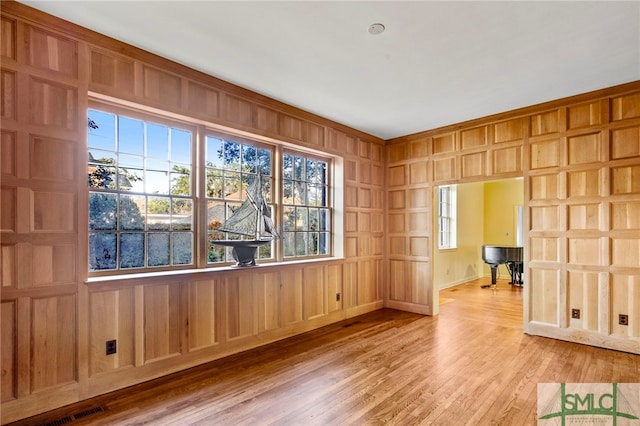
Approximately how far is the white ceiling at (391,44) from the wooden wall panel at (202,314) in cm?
212

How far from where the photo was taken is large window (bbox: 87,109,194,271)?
2.81m

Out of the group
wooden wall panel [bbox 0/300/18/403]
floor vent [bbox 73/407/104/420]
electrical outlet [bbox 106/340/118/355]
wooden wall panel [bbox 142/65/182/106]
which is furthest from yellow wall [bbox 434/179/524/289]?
wooden wall panel [bbox 0/300/18/403]

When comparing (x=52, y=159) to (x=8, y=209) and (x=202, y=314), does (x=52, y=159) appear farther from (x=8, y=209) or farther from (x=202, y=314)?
(x=202, y=314)

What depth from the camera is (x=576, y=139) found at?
3869 mm

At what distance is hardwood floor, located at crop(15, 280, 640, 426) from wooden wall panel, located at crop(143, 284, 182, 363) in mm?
254

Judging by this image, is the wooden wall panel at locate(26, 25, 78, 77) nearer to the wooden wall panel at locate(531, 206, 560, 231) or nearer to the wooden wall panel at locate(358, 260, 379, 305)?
the wooden wall panel at locate(358, 260, 379, 305)

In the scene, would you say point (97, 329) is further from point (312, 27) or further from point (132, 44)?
point (312, 27)

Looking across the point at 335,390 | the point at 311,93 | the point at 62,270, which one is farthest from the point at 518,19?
the point at 62,270

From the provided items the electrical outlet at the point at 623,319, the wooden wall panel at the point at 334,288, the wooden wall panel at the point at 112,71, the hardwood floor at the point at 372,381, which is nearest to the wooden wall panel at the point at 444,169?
Result: the wooden wall panel at the point at 334,288

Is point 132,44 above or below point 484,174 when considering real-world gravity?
above

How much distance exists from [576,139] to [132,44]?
4.70 m

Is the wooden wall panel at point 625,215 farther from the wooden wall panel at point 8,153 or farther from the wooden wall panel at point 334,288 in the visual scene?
the wooden wall panel at point 8,153

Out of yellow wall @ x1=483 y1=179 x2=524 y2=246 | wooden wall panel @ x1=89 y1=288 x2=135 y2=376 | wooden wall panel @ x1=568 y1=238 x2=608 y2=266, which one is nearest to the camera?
wooden wall panel @ x1=89 y1=288 x2=135 y2=376

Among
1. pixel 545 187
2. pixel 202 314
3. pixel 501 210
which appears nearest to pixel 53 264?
pixel 202 314
